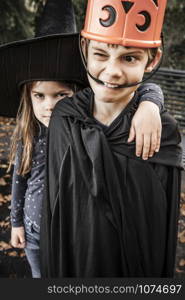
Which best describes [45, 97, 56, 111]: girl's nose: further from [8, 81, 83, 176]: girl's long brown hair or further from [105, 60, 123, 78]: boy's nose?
[105, 60, 123, 78]: boy's nose

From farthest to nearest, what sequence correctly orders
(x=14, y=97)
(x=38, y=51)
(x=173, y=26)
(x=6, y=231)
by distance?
1. (x=173, y=26)
2. (x=6, y=231)
3. (x=14, y=97)
4. (x=38, y=51)

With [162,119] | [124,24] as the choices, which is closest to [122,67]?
[124,24]

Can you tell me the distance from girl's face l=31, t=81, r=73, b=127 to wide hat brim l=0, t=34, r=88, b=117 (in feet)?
0.14

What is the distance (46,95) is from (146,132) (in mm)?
595

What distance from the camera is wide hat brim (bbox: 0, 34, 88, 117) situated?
5.29 ft

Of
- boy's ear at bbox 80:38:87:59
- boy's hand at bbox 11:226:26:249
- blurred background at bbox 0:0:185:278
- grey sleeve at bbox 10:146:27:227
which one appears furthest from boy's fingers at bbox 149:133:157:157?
blurred background at bbox 0:0:185:278

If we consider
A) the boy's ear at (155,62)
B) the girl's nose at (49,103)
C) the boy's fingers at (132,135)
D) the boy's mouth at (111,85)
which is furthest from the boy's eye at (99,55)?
the girl's nose at (49,103)

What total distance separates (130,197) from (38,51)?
31.7 inches

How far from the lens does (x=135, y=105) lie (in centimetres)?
156

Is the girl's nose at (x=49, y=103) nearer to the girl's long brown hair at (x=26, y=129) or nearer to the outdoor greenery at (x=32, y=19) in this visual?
the girl's long brown hair at (x=26, y=129)

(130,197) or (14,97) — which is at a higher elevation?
(14,97)

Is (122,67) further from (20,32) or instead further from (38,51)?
(20,32)

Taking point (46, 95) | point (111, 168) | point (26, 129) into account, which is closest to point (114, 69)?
point (111, 168)

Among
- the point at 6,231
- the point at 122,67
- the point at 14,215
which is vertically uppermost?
the point at 122,67
